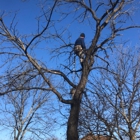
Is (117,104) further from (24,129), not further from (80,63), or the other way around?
(24,129)

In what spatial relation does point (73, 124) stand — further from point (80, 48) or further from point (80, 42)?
point (80, 42)

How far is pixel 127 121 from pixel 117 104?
89cm

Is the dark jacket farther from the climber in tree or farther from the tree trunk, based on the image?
the tree trunk

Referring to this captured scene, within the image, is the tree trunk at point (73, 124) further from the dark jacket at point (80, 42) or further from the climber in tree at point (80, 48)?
the dark jacket at point (80, 42)

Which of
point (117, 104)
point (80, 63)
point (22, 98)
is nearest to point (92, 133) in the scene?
point (117, 104)

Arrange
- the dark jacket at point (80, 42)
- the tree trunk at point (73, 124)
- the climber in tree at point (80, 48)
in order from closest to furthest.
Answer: the tree trunk at point (73, 124)
the climber in tree at point (80, 48)
the dark jacket at point (80, 42)

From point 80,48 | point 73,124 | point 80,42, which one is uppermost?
point 80,42

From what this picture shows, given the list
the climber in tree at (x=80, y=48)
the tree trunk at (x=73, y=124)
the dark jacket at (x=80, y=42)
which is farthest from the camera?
the dark jacket at (x=80, y=42)

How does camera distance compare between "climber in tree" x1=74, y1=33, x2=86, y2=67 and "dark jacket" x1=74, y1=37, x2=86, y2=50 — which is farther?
"dark jacket" x1=74, y1=37, x2=86, y2=50

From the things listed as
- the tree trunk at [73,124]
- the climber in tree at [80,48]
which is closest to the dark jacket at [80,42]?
the climber in tree at [80,48]

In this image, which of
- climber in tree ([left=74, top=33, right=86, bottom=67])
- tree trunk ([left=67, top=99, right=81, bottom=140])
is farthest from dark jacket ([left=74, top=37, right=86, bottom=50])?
tree trunk ([left=67, top=99, right=81, bottom=140])

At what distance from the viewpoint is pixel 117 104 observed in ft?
34.9

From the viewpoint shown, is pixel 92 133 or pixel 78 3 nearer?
pixel 78 3

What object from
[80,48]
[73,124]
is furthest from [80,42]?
[73,124]
